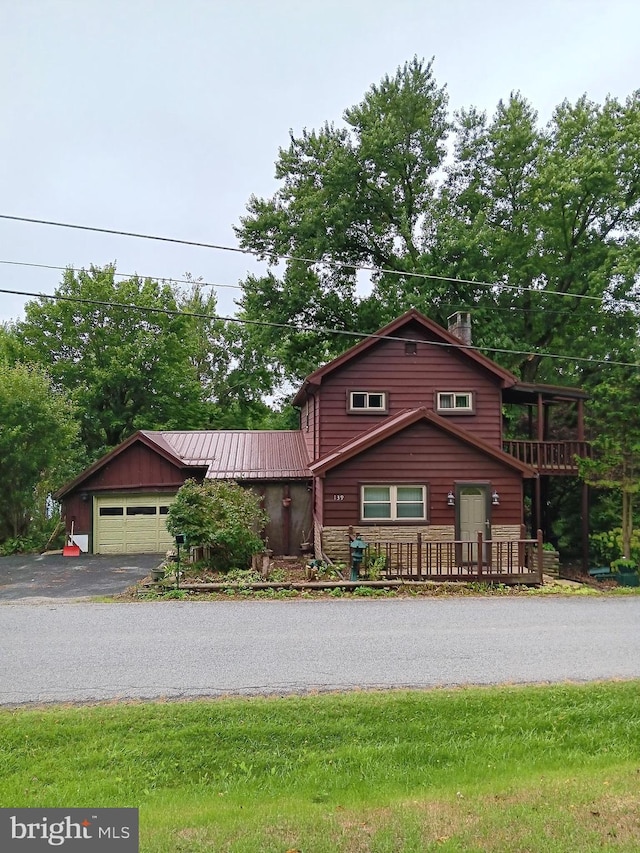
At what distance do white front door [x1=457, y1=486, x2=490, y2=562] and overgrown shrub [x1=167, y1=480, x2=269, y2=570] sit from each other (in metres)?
5.48

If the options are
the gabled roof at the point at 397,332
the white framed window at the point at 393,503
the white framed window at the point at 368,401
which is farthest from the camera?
the white framed window at the point at 368,401

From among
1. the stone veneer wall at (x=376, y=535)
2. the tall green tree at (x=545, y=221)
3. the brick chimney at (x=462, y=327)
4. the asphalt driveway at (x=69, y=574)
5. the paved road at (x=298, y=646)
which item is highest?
the tall green tree at (x=545, y=221)

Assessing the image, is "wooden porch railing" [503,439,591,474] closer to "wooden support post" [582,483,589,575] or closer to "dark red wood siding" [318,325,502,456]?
"wooden support post" [582,483,589,575]

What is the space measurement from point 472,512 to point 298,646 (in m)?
9.11

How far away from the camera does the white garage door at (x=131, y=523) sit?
72.1ft

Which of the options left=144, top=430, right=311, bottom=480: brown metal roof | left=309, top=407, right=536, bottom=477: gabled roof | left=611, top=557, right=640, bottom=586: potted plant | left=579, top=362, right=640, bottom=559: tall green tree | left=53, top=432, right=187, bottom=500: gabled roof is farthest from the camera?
left=53, top=432, right=187, bottom=500: gabled roof

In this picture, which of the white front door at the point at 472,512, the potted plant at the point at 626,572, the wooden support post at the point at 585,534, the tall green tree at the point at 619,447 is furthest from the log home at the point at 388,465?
the potted plant at the point at 626,572

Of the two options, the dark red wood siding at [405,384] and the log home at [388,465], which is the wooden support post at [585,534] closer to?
the log home at [388,465]

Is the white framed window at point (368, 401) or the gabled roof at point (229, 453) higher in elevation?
the white framed window at point (368, 401)

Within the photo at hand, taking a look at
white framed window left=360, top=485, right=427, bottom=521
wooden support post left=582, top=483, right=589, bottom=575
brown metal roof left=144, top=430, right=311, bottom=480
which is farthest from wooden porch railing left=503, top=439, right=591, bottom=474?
brown metal roof left=144, top=430, right=311, bottom=480

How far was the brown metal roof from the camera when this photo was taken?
20750 millimetres

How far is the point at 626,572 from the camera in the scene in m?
19.9

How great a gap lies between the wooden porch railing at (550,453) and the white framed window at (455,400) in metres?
2.47

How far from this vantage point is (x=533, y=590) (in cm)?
1409
